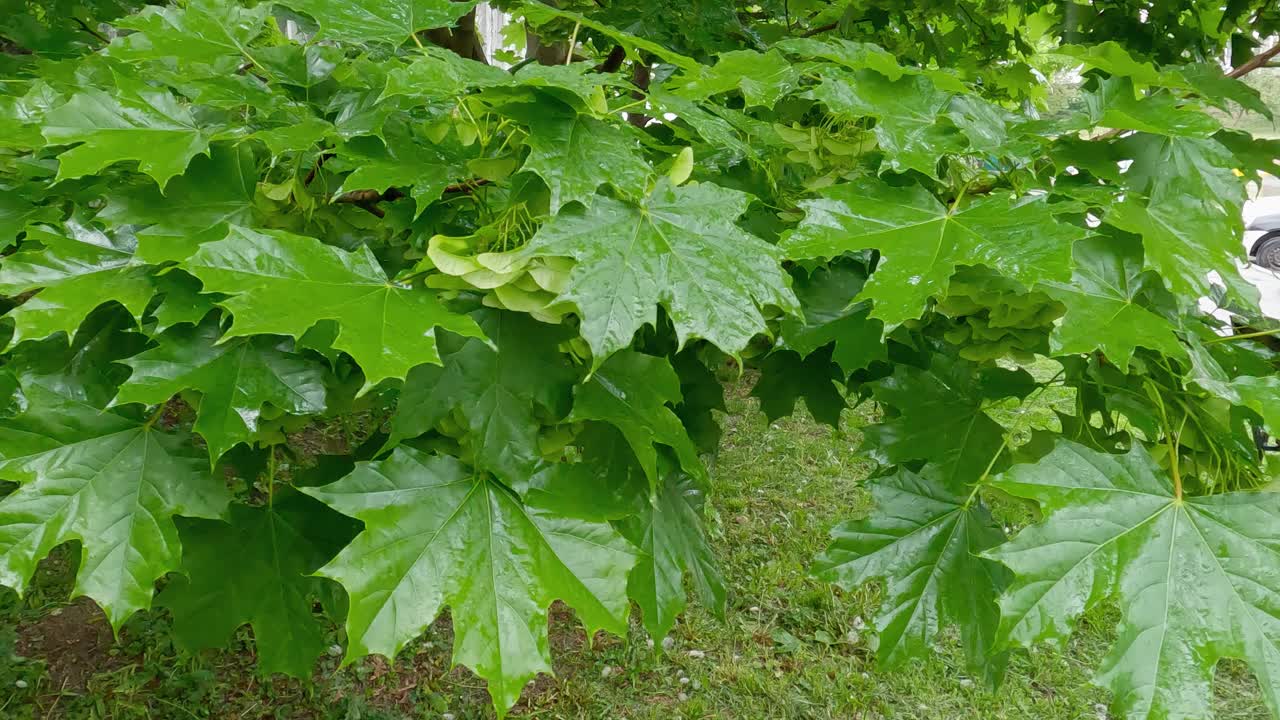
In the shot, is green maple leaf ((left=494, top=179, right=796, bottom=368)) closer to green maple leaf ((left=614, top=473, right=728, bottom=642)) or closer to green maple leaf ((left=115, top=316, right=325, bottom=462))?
green maple leaf ((left=115, top=316, right=325, bottom=462))

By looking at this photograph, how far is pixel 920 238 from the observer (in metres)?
1.04

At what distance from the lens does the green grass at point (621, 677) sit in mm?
2801

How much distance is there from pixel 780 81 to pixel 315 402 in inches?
28.4

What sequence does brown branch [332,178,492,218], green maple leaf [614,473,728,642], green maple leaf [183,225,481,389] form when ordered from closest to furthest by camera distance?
green maple leaf [183,225,481,389], brown branch [332,178,492,218], green maple leaf [614,473,728,642]

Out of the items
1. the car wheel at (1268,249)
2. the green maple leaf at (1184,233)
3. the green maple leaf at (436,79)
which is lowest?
the car wheel at (1268,249)

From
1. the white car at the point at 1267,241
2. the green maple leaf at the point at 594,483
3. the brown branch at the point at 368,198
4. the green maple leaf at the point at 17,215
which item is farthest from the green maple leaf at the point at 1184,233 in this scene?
the white car at the point at 1267,241

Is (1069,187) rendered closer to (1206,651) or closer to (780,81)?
(780,81)

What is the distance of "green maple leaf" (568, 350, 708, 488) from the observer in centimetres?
100

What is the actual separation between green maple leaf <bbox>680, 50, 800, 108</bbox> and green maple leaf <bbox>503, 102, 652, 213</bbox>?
0.22 meters

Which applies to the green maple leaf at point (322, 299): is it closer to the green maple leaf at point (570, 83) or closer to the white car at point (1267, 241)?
the green maple leaf at point (570, 83)

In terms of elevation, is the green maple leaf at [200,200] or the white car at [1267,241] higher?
the green maple leaf at [200,200]

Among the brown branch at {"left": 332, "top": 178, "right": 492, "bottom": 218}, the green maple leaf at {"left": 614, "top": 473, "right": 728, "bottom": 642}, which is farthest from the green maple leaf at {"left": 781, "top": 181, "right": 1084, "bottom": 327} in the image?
the brown branch at {"left": 332, "top": 178, "right": 492, "bottom": 218}

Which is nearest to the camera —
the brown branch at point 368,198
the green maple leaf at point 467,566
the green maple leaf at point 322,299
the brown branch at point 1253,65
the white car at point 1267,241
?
the green maple leaf at point 322,299

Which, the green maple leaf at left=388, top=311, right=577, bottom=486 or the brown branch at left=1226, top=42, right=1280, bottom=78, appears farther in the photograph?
the brown branch at left=1226, top=42, right=1280, bottom=78
